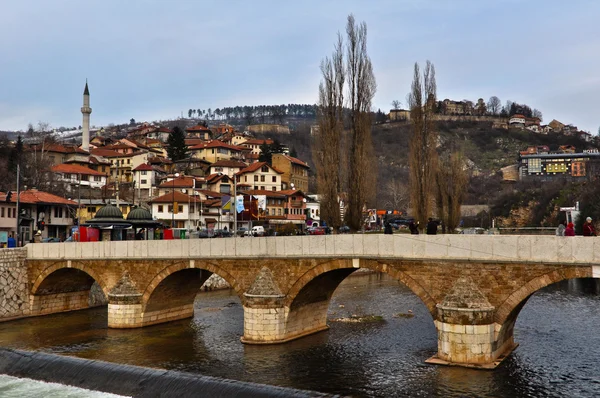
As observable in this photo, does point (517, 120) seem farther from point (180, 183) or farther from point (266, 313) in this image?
point (266, 313)

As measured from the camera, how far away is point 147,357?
21.9 m

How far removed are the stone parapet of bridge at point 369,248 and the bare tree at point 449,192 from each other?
2258 cm

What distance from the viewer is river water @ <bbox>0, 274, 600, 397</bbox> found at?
17766mm

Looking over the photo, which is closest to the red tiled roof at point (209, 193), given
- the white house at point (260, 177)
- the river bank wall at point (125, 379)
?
A: the white house at point (260, 177)

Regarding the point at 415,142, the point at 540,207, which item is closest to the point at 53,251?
the point at 415,142

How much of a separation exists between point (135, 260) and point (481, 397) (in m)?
17.7

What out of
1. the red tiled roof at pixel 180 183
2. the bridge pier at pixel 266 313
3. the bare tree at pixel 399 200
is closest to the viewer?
the bridge pier at pixel 266 313

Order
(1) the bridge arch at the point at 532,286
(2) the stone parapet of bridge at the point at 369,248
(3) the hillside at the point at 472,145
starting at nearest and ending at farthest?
(1) the bridge arch at the point at 532,286 < (2) the stone parapet of bridge at the point at 369,248 < (3) the hillside at the point at 472,145

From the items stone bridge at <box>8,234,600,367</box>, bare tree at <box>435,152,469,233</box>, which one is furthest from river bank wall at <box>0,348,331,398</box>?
bare tree at <box>435,152,469,233</box>

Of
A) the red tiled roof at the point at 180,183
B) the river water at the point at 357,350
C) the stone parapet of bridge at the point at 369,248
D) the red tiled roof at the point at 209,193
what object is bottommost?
the river water at the point at 357,350

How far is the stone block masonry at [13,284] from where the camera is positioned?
30.4 meters

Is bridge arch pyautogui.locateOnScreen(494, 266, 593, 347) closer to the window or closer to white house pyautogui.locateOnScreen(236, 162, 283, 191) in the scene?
white house pyautogui.locateOnScreen(236, 162, 283, 191)

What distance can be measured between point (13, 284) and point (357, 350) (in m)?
19.8

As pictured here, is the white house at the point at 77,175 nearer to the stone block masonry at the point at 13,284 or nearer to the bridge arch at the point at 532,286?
the stone block masonry at the point at 13,284
